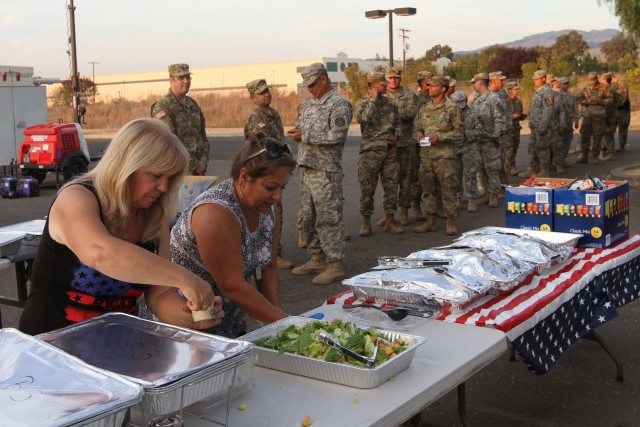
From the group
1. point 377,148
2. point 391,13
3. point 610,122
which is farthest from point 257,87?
point 391,13

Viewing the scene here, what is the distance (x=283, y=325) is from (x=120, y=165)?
721 mm

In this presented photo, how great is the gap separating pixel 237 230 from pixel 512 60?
50730 mm

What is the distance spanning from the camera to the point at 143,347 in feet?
6.03

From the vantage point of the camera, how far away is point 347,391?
1966mm

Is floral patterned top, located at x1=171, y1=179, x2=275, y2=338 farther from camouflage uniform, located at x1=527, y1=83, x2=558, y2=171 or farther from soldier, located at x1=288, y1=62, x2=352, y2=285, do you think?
camouflage uniform, located at x1=527, y1=83, x2=558, y2=171

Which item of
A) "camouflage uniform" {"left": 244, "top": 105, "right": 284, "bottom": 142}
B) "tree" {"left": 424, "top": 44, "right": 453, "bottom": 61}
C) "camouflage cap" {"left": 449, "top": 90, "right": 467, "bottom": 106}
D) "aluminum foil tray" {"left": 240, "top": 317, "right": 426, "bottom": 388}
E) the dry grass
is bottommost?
"aluminum foil tray" {"left": 240, "top": 317, "right": 426, "bottom": 388}

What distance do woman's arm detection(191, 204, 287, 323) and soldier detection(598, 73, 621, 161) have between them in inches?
532

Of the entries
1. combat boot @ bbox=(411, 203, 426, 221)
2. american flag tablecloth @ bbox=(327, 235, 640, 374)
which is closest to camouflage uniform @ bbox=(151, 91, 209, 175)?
combat boot @ bbox=(411, 203, 426, 221)

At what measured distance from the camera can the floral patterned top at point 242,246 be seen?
2.71m

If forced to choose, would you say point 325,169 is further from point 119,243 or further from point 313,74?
point 119,243

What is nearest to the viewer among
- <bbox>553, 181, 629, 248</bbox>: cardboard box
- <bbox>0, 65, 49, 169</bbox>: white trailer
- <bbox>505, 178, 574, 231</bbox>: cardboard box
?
<bbox>553, 181, 629, 248</bbox>: cardboard box

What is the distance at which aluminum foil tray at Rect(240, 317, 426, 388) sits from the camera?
1.96 meters

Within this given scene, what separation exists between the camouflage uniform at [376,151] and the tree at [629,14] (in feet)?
27.1

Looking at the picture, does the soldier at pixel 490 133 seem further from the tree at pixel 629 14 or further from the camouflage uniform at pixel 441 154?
the tree at pixel 629 14
